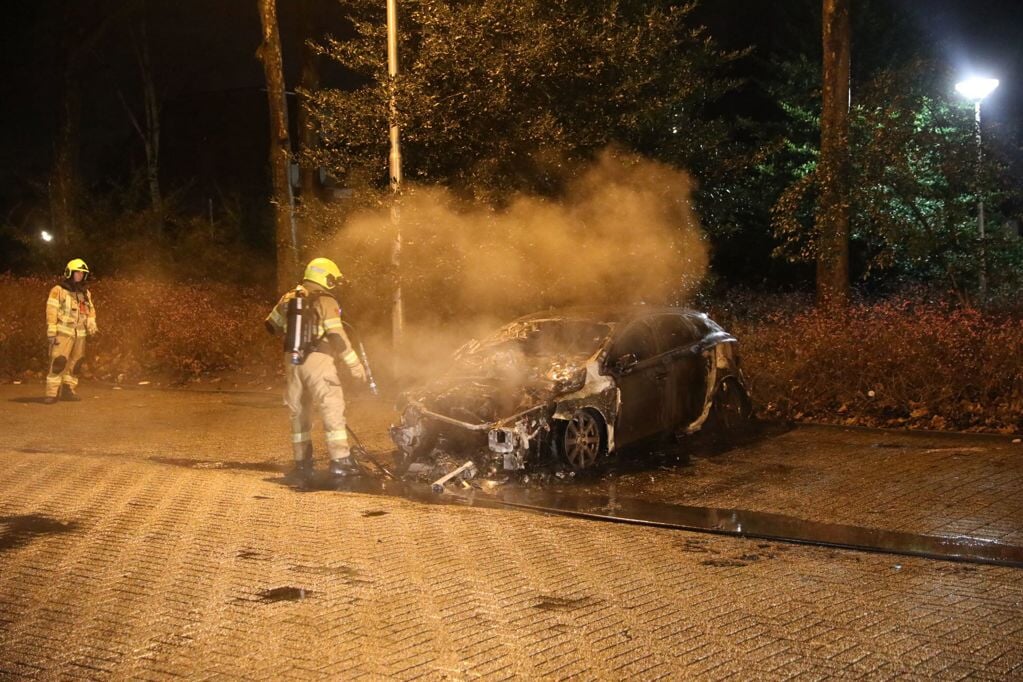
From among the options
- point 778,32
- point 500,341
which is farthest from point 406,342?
point 778,32

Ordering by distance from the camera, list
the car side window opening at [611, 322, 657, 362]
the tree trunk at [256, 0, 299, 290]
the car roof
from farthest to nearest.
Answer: the tree trunk at [256, 0, 299, 290] < the car roof < the car side window opening at [611, 322, 657, 362]

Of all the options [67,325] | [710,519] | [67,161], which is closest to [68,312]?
[67,325]

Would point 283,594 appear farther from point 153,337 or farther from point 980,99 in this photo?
point 980,99

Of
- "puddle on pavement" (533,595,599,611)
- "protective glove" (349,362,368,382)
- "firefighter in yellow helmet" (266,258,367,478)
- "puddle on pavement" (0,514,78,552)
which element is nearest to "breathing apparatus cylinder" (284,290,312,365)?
"firefighter in yellow helmet" (266,258,367,478)

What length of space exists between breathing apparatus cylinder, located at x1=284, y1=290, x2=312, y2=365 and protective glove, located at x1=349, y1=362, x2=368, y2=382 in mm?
430

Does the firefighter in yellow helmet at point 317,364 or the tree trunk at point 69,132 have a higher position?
the tree trunk at point 69,132

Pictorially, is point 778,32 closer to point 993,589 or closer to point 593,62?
point 593,62

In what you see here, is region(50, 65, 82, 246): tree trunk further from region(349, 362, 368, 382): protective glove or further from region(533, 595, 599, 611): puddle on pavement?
region(533, 595, 599, 611): puddle on pavement

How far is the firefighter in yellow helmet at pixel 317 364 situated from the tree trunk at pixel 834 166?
24.5 ft

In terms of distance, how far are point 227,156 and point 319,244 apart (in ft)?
94.3

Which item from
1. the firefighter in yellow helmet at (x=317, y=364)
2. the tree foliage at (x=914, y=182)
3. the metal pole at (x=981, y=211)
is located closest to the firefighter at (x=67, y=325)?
the firefighter in yellow helmet at (x=317, y=364)

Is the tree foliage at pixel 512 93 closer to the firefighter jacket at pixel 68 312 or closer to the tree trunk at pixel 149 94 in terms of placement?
the firefighter jacket at pixel 68 312

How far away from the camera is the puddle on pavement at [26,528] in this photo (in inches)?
264

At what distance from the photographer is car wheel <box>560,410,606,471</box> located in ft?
29.4
